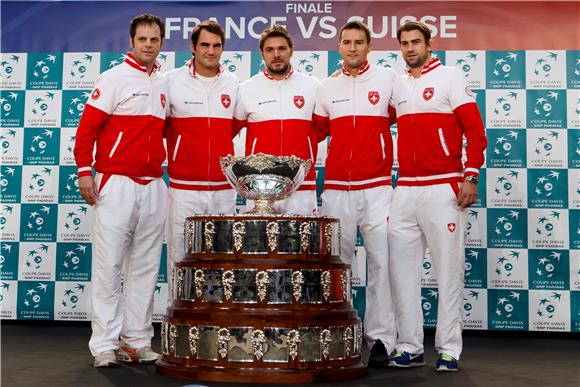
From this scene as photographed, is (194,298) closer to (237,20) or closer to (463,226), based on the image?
(463,226)

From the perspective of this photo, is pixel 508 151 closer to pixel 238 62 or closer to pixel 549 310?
pixel 549 310

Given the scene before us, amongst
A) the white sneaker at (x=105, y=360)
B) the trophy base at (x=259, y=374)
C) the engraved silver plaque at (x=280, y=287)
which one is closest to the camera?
the trophy base at (x=259, y=374)

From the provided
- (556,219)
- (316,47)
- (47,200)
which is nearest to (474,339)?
(556,219)

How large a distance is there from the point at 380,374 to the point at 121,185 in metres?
1.80

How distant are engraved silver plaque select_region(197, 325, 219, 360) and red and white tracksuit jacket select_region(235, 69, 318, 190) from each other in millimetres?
1252

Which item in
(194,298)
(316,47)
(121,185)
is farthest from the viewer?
(316,47)

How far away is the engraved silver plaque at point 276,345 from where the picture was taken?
11.6 feet

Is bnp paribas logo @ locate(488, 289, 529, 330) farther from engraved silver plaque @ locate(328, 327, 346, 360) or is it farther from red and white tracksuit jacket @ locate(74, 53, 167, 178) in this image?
red and white tracksuit jacket @ locate(74, 53, 167, 178)

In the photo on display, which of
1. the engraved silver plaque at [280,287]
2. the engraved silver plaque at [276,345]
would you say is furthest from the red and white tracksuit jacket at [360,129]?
the engraved silver plaque at [276,345]

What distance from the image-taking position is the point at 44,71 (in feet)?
20.7

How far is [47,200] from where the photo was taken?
20.4ft

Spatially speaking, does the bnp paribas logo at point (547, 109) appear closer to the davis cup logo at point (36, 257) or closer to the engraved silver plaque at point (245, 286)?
the engraved silver plaque at point (245, 286)

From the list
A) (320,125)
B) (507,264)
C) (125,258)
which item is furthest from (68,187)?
(507,264)

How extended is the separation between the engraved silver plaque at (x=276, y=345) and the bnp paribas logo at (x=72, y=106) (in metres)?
3.49
